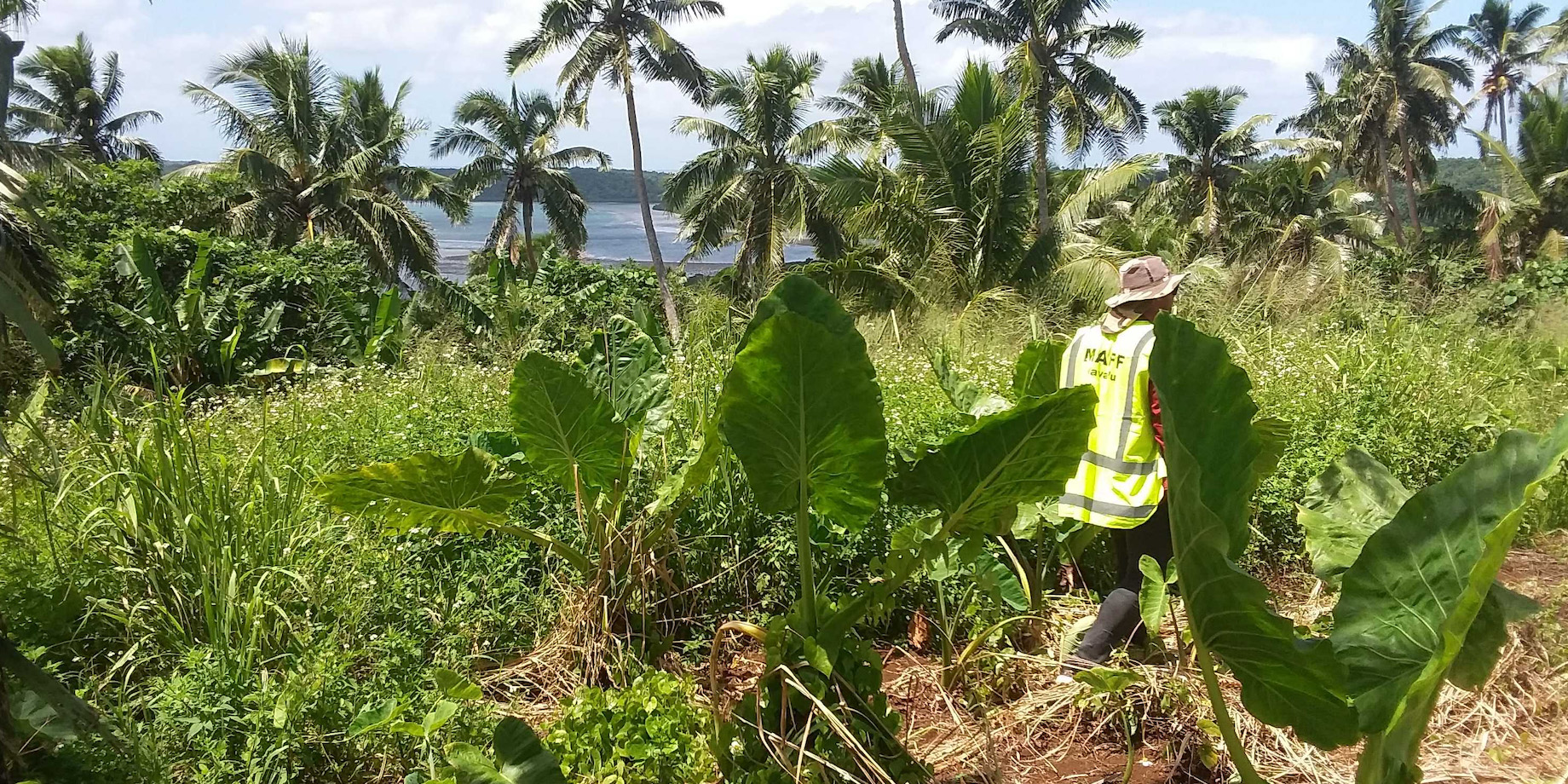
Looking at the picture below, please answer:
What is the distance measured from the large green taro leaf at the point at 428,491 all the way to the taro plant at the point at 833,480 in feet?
3.20

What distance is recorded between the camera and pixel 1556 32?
115ft

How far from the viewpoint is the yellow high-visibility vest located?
109 inches

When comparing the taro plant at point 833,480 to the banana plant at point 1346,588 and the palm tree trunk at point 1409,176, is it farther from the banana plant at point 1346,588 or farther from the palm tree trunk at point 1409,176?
the palm tree trunk at point 1409,176

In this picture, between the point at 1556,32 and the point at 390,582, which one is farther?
the point at 1556,32

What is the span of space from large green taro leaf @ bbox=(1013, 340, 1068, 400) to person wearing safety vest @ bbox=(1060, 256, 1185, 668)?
0.25 m

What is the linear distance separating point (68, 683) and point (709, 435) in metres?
1.93

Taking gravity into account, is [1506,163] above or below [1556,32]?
below

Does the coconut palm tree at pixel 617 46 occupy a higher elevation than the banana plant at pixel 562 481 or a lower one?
higher

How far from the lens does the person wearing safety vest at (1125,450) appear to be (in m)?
2.77

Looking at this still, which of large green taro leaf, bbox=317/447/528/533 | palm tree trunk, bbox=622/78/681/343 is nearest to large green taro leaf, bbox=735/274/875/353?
large green taro leaf, bbox=317/447/528/533

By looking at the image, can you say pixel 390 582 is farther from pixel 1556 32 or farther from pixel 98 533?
pixel 1556 32

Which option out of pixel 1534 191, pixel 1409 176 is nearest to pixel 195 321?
pixel 1534 191

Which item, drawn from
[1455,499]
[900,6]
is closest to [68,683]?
[1455,499]

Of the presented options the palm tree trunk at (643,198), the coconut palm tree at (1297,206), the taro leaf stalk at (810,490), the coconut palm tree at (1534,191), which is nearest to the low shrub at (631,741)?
the taro leaf stalk at (810,490)
